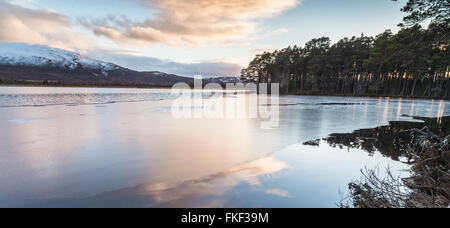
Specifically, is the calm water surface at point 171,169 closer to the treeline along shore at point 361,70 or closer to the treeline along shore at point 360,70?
A: the treeline along shore at point 360,70

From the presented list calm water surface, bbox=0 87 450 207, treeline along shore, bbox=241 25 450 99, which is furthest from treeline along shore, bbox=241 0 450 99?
calm water surface, bbox=0 87 450 207

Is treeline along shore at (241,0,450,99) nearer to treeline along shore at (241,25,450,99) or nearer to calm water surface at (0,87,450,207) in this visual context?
treeline along shore at (241,25,450,99)

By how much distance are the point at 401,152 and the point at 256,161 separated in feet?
13.6

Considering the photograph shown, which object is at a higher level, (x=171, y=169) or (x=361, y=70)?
(x=361, y=70)

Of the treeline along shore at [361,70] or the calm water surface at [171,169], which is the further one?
the treeline along shore at [361,70]

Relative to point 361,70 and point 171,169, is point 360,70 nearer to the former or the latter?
point 361,70

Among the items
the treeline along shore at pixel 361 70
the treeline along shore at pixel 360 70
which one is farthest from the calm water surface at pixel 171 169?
the treeline along shore at pixel 361 70

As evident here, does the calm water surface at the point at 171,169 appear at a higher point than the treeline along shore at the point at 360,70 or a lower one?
lower

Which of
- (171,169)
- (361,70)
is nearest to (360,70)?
(361,70)

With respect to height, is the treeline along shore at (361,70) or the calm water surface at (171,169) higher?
the treeline along shore at (361,70)

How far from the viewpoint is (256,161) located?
17.2ft
